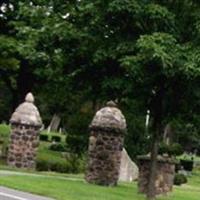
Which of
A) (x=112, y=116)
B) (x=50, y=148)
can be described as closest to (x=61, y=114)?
(x=50, y=148)

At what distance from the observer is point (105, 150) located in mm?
27406

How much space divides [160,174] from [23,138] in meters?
8.81

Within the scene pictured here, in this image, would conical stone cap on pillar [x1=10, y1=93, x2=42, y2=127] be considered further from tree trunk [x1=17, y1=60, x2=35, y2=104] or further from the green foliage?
the green foliage

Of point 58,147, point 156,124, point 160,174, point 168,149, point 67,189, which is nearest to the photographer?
point 156,124

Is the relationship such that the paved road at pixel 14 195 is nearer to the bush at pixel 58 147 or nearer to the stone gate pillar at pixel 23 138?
the stone gate pillar at pixel 23 138

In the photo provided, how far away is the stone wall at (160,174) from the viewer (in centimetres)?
2616

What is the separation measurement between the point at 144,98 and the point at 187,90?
1348 millimetres

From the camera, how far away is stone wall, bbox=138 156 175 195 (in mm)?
26156

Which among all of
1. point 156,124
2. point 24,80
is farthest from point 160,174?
point 24,80

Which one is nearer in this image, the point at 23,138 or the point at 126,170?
the point at 23,138

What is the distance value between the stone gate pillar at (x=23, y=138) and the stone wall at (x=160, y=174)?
8.22m

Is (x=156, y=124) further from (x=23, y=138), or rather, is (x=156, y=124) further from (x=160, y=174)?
(x=23, y=138)

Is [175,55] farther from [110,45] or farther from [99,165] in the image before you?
[99,165]

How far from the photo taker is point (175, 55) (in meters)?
19.7
